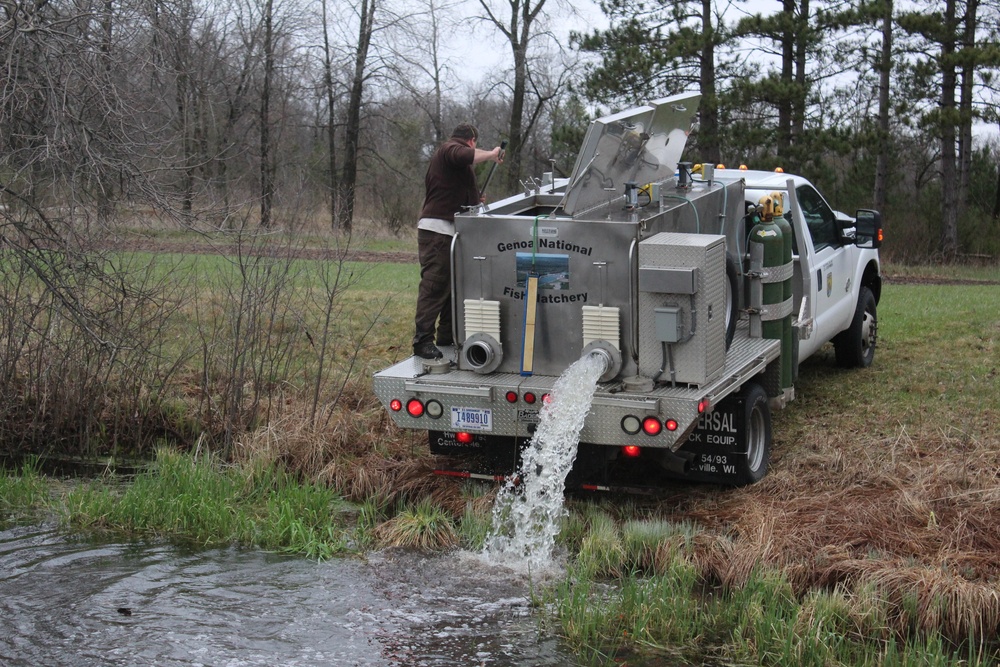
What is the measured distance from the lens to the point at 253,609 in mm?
5957

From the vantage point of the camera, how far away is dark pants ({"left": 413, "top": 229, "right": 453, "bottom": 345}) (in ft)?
25.6

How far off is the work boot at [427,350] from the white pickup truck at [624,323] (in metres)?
0.09

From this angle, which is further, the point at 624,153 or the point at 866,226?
the point at 866,226

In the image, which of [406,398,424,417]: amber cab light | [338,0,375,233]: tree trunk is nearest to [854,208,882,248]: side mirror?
[406,398,424,417]: amber cab light

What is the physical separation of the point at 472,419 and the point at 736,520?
5.62ft

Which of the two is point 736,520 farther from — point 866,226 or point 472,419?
point 866,226

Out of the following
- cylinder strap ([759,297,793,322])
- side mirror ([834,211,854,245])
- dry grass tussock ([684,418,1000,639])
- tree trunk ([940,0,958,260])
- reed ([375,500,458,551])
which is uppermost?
tree trunk ([940,0,958,260])

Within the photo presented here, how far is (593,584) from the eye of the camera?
619cm

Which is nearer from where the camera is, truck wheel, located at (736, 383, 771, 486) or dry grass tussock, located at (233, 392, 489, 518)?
truck wheel, located at (736, 383, 771, 486)

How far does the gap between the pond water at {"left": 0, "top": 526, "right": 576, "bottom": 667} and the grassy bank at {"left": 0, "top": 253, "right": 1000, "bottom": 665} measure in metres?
0.28

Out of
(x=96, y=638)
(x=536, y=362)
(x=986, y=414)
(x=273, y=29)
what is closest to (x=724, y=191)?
(x=536, y=362)

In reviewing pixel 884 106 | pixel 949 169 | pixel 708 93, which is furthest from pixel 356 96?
pixel 949 169

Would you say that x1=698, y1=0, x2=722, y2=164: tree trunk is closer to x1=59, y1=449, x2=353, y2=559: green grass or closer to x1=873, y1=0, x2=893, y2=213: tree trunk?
x1=873, y1=0, x2=893, y2=213: tree trunk

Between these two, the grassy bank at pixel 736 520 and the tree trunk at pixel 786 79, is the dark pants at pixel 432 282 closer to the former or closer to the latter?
the grassy bank at pixel 736 520
